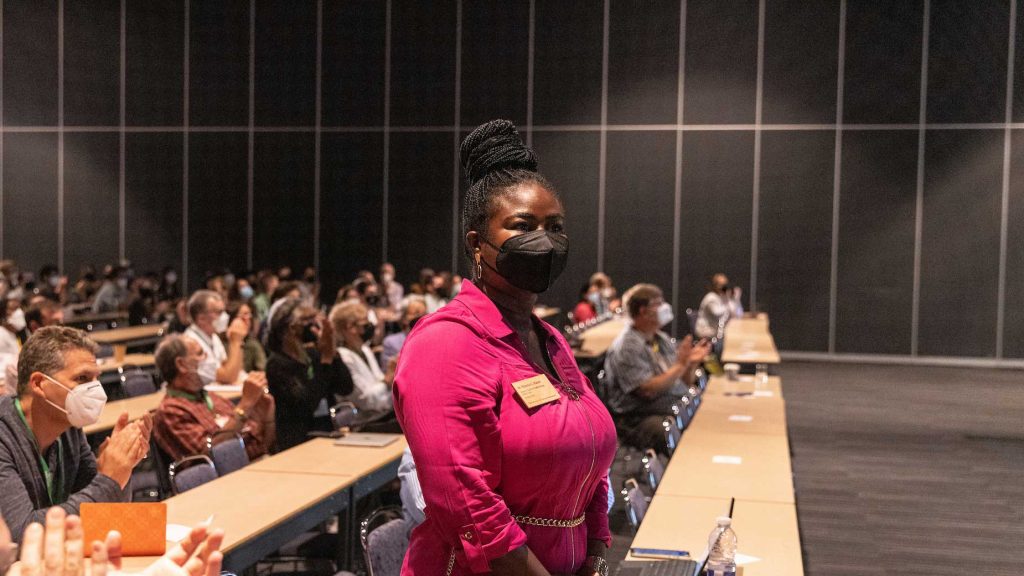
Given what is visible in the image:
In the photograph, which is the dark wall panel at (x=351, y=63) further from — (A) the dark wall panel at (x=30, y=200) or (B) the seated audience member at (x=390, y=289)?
(A) the dark wall panel at (x=30, y=200)

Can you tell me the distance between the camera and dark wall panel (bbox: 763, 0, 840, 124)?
50.5 feet

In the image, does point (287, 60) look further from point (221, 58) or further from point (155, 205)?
point (155, 205)

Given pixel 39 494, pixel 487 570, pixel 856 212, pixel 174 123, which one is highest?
pixel 174 123

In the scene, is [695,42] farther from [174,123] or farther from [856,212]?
[174,123]

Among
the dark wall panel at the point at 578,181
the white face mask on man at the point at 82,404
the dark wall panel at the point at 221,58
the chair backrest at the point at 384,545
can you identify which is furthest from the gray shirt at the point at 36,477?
the dark wall panel at the point at 221,58

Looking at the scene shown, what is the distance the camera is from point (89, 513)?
2.51m

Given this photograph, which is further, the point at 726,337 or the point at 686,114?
the point at 686,114

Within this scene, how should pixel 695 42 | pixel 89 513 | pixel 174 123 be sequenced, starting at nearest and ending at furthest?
pixel 89 513 → pixel 695 42 → pixel 174 123

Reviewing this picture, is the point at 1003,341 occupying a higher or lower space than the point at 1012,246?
lower

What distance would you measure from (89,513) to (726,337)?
1015 centimetres

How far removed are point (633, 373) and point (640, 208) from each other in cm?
953

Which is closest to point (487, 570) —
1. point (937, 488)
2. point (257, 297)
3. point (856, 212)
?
point (937, 488)

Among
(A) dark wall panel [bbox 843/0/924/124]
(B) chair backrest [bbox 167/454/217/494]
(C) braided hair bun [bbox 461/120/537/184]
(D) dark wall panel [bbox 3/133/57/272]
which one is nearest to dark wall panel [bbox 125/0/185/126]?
(D) dark wall panel [bbox 3/133/57/272]

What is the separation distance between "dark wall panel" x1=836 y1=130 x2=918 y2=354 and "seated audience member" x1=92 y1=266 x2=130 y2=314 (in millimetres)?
10242
